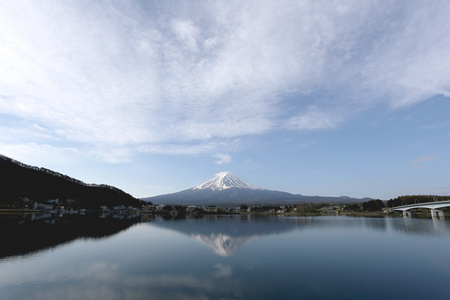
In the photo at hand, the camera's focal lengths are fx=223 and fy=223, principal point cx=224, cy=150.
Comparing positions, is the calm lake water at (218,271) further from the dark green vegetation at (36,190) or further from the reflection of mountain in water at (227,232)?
the dark green vegetation at (36,190)

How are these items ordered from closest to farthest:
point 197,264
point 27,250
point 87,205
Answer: point 197,264 → point 27,250 → point 87,205

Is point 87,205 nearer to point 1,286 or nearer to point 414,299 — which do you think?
point 1,286

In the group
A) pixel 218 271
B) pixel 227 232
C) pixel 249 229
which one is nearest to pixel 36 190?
pixel 227 232

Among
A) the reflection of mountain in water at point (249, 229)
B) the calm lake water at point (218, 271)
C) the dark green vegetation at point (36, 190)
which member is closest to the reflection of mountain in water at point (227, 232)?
the reflection of mountain in water at point (249, 229)

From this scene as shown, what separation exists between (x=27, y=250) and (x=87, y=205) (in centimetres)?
10937

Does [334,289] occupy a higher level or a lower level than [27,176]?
lower

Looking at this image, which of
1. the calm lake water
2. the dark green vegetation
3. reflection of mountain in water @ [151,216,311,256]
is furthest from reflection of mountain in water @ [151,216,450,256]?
the dark green vegetation

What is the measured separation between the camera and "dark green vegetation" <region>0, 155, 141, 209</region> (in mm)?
76500

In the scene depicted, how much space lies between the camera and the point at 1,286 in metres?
12.0

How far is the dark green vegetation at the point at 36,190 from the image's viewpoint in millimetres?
76500

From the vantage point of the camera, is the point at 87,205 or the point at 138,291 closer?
the point at 138,291

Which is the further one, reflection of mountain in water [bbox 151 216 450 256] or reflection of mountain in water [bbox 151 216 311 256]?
reflection of mountain in water [bbox 151 216 450 256]

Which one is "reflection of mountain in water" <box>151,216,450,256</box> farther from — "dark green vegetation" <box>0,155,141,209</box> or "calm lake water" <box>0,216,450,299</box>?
"dark green vegetation" <box>0,155,141,209</box>

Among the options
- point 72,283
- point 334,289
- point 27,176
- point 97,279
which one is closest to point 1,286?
point 72,283
